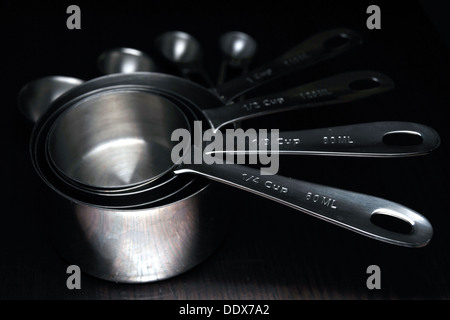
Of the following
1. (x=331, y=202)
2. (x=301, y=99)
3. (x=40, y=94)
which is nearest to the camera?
(x=331, y=202)

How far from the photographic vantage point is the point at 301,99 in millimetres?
646

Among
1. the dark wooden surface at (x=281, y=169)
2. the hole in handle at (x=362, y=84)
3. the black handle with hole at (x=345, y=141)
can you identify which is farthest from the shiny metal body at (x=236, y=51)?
the black handle with hole at (x=345, y=141)

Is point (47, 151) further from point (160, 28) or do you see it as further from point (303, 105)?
point (160, 28)

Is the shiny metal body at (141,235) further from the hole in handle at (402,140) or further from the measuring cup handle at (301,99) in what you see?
the hole in handle at (402,140)

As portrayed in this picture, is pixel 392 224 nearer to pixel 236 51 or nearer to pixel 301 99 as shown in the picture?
pixel 301 99

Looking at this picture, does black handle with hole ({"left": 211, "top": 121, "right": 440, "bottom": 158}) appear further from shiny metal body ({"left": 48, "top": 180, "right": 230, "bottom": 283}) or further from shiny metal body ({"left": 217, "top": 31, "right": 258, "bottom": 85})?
shiny metal body ({"left": 217, "top": 31, "right": 258, "bottom": 85})

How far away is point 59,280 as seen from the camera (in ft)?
1.89

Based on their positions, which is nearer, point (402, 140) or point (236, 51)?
point (402, 140)

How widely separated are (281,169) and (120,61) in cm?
28

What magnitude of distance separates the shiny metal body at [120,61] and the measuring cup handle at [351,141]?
30 cm

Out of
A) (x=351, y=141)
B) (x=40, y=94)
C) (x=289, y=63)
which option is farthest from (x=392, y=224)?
(x=40, y=94)

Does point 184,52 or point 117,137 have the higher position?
point 184,52

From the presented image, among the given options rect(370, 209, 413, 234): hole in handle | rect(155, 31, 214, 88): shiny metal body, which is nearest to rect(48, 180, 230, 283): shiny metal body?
rect(370, 209, 413, 234): hole in handle

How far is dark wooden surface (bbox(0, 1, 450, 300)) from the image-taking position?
58 cm
